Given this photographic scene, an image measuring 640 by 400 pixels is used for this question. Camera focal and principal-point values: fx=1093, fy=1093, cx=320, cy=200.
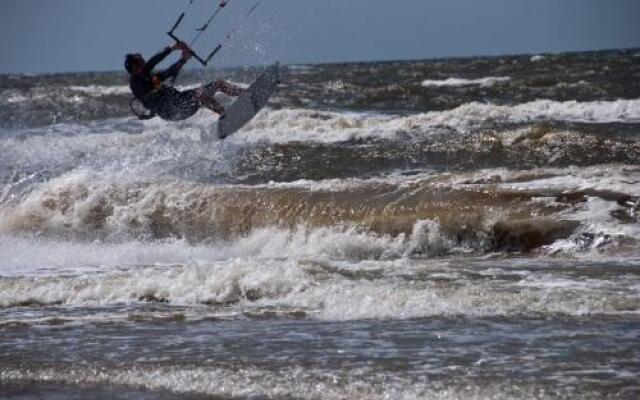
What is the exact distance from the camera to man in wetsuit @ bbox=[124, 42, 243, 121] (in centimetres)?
1383

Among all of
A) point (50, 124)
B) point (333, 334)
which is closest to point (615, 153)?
point (333, 334)

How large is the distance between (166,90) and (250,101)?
175 cm

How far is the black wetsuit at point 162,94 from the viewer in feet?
45.8

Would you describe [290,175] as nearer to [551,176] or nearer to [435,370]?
[551,176]

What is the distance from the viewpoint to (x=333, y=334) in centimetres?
722

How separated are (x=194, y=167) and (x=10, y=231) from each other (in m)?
4.58

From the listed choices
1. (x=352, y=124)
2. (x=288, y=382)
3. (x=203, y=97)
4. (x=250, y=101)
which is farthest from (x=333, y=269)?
(x=352, y=124)

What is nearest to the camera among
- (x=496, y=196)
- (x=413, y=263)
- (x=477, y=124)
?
(x=413, y=263)

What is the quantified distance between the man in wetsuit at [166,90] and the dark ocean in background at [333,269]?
109 centimetres

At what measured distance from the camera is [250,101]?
16.1 metres

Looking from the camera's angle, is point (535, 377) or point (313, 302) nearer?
point (535, 377)

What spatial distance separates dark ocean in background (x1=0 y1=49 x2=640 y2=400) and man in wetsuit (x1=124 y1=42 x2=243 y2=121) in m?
1.09

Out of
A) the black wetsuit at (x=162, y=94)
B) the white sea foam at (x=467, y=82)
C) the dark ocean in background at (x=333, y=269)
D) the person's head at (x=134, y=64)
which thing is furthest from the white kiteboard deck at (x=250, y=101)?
the white sea foam at (x=467, y=82)

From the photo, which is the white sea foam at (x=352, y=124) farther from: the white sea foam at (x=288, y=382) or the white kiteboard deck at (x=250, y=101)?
the white sea foam at (x=288, y=382)
